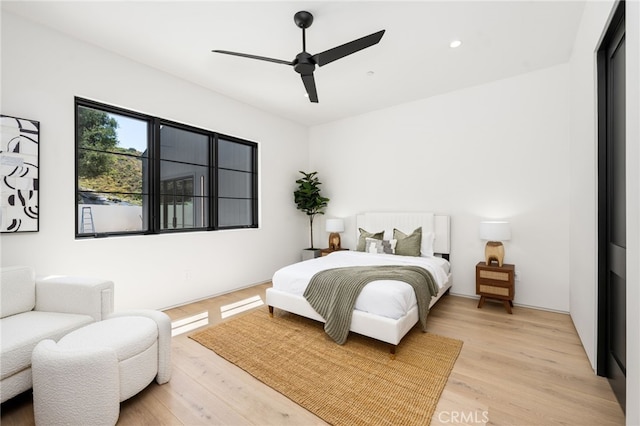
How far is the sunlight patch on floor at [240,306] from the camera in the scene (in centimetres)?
335

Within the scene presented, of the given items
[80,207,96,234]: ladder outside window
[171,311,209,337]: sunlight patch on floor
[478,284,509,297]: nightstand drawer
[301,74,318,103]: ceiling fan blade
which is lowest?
[171,311,209,337]: sunlight patch on floor

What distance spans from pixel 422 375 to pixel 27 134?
3.84 meters

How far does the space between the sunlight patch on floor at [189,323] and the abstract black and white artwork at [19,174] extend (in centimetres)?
154

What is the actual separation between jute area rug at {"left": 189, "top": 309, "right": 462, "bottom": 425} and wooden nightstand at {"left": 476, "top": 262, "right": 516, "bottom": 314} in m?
1.11

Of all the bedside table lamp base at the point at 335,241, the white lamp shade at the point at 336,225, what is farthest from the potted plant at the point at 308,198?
the white lamp shade at the point at 336,225

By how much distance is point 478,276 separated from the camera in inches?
134

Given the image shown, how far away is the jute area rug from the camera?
1723 mm

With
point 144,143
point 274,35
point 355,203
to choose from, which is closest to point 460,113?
point 355,203

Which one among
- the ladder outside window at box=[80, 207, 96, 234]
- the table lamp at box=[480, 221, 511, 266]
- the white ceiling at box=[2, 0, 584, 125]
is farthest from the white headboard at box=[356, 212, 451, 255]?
the ladder outside window at box=[80, 207, 96, 234]

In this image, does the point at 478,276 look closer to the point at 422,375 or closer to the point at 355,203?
the point at 422,375

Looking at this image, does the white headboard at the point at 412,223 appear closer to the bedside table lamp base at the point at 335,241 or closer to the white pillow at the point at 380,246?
the white pillow at the point at 380,246

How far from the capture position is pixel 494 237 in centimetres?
332

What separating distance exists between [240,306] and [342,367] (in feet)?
6.09

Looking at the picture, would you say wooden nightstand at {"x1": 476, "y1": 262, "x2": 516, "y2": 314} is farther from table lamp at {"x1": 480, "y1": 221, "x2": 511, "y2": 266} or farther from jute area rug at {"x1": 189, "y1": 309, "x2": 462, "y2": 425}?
jute area rug at {"x1": 189, "y1": 309, "x2": 462, "y2": 425}
